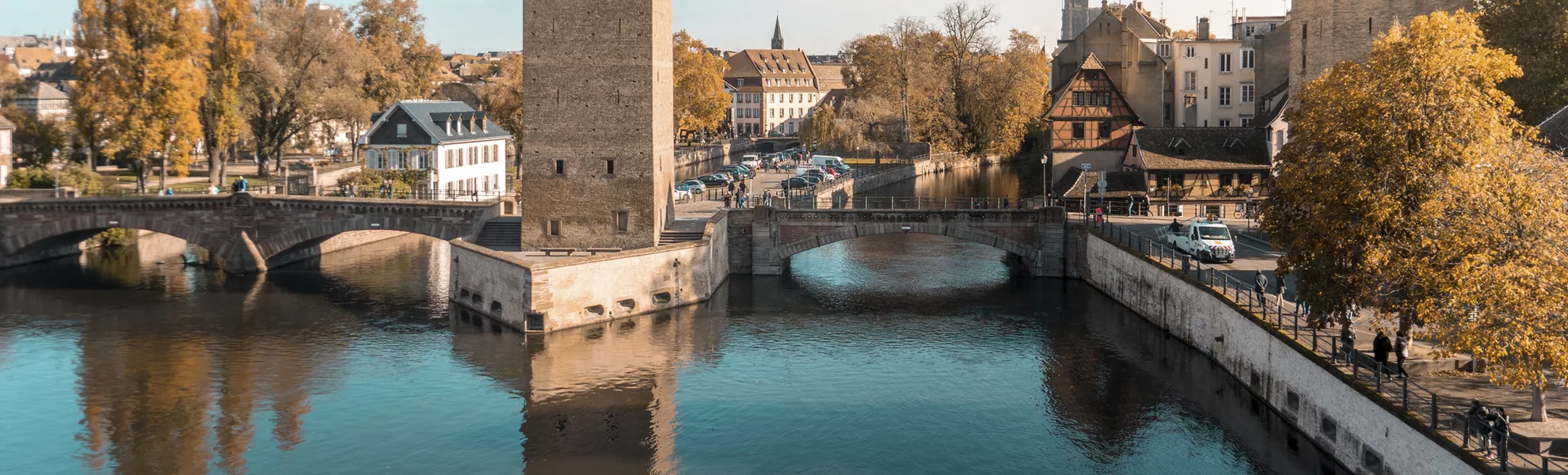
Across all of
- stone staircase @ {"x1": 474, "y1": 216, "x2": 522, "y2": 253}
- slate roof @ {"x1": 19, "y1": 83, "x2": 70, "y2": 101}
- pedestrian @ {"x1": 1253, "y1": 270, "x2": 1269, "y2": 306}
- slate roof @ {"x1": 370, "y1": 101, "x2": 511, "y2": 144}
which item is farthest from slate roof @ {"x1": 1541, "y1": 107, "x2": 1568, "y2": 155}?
slate roof @ {"x1": 19, "y1": 83, "x2": 70, "y2": 101}

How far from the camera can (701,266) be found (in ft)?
187

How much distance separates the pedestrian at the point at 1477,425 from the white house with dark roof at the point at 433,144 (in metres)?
57.7

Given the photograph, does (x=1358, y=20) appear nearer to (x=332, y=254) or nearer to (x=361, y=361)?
(x=361, y=361)

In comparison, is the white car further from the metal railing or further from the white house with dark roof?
the white house with dark roof

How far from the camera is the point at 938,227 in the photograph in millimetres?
62625

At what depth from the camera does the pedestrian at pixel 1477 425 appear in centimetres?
2636

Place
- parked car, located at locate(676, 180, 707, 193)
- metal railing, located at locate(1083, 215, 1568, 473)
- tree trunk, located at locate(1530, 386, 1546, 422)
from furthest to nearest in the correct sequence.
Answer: parked car, located at locate(676, 180, 707, 193)
tree trunk, located at locate(1530, 386, 1546, 422)
metal railing, located at locate(1083, 215, 1568, 473)

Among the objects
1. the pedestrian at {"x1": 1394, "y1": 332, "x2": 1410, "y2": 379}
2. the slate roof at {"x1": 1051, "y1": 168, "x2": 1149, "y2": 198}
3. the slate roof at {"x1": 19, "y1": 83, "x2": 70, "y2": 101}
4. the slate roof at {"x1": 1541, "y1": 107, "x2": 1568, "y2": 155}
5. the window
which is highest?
the slate roof at {"x1": 19, "y1": 83, "x2": 70, "y2": 101}

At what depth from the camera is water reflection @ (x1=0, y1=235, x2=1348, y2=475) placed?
3497 cm

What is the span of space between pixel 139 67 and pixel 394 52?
36139 mm

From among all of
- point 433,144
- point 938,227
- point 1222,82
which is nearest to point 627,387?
point 938,227

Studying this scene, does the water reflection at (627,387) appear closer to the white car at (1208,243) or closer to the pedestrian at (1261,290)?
the pedestrian at (1261,290)

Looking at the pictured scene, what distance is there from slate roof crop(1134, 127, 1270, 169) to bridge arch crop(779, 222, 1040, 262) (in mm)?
9552

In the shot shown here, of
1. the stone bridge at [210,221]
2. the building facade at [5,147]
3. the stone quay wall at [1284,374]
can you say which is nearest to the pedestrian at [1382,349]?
the stone quay wall at [1284,374]
